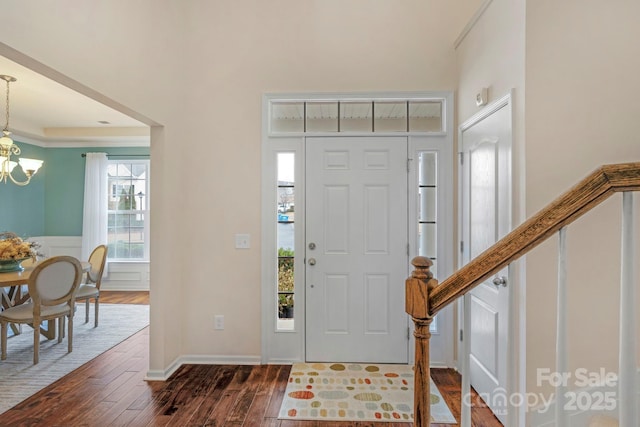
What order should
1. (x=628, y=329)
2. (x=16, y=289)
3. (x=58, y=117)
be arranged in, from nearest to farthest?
(x=628, y=329) → (x=16, y=289) → (x=58, y=117)

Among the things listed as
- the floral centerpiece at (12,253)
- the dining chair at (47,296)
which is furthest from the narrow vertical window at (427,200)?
the floral centerpiece at (12,253)

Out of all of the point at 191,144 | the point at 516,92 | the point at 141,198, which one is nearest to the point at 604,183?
the point at 516,92

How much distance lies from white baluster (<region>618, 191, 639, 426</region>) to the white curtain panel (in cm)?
665

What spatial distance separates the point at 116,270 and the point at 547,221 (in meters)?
6.61

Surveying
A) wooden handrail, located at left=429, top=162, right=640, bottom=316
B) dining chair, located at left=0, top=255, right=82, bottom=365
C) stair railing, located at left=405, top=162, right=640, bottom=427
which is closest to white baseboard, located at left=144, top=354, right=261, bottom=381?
dining chair, located at left=0, top=255, right=82, bottom=365

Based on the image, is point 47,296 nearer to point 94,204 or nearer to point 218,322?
point 218,322

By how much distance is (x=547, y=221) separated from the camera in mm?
807

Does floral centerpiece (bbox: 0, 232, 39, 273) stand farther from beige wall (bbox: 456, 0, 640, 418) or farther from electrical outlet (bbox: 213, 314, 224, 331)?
beige wall (bbox: 456, 0, 640, 418)

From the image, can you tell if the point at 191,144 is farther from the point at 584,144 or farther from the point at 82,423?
the point at 584,144

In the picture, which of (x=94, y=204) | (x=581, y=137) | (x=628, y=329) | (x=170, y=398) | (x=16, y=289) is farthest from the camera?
(x=94, y=204)

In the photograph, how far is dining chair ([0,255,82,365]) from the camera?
2982 mm

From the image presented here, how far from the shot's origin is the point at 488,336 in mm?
2340

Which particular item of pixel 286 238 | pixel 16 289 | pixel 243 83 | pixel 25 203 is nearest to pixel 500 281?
pixel 286 238

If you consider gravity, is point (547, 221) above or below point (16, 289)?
above
